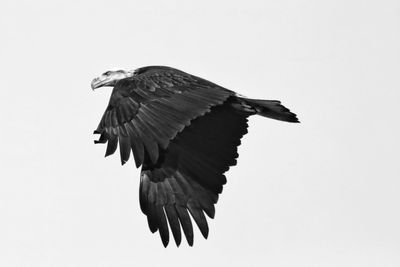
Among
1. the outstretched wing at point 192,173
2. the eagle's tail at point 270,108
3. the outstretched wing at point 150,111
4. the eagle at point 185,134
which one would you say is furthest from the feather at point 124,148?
the eagle's tail at point 270,108

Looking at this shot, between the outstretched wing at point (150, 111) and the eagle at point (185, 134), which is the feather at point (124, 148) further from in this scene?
the eagle at point (185, 134)

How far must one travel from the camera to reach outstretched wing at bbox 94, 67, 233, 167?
1402 cm

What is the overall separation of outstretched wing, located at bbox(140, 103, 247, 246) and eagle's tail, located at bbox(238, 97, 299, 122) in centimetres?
14

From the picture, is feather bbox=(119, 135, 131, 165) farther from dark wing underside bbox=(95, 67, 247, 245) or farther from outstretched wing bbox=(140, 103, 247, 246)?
outstretched wing bbox=(140, 103, 247, 246)

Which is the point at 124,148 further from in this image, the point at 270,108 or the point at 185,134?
the point at 270,108

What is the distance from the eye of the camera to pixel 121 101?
47.5 ft

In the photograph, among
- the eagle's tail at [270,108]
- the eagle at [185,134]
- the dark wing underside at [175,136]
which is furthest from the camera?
the eagle's tail at [270,108]

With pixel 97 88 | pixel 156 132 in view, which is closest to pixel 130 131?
pixel 156 132

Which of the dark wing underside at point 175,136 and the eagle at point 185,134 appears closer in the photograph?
the dark wing underside at point 175,136

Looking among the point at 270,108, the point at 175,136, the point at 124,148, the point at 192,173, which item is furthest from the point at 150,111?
the point at 270,108

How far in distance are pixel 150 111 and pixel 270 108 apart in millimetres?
1757

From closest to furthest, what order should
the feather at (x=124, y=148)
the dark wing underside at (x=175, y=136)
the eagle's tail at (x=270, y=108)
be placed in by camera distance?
the feather at (x=124, y=148), the dark wing underside at (x=175, y=136), the eagle's tail at (x=270, y=108)

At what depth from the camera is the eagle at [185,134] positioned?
14.4 meters

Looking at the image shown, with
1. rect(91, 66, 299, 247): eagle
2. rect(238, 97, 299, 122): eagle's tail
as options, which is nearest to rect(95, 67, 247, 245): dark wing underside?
rect(91, 66, 299, 247): eagle
